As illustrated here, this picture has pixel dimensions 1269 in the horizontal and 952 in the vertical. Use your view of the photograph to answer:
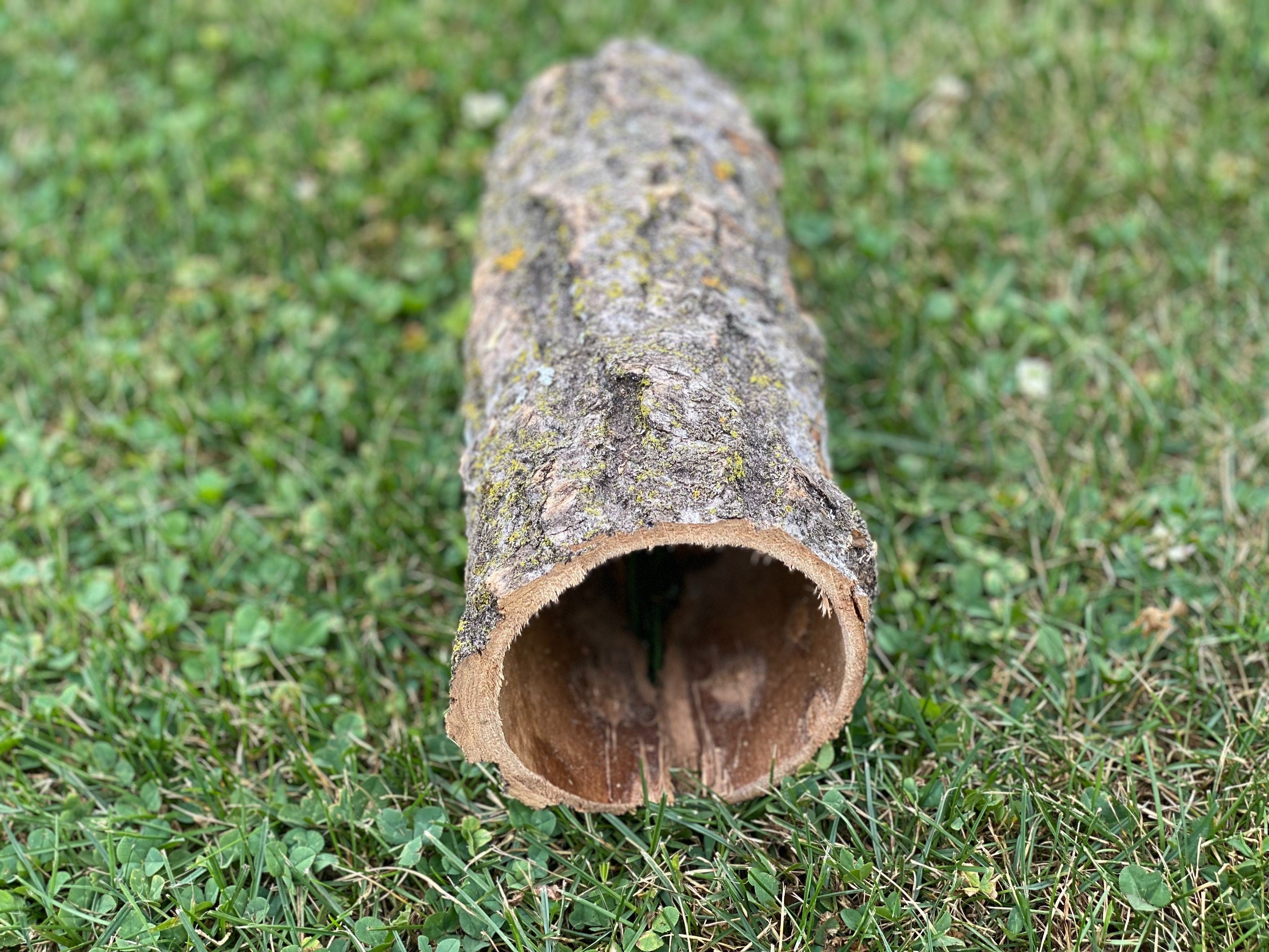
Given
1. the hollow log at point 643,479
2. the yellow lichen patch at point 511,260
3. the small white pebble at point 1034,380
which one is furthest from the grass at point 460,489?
the yellow lichen patch at point 511,260

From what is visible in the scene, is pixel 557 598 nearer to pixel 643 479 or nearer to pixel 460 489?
pixel 643 479

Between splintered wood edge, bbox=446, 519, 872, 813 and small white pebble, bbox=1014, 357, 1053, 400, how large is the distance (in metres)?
1.12

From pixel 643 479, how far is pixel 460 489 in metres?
0.96

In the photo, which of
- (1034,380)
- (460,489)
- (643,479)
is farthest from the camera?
(1034,380)

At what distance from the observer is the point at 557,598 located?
1.82 m

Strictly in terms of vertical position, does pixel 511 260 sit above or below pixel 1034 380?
above

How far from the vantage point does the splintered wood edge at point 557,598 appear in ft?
5.72

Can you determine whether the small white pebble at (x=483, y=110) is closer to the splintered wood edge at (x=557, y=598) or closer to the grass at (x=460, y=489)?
the grass at (x=460, y=489)

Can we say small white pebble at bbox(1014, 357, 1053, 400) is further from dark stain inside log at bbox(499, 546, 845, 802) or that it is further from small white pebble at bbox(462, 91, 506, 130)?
small white pebble at bbox(462, 91, 506, 130)

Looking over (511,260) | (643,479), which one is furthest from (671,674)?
(511,260)

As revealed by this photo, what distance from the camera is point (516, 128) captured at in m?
2.87

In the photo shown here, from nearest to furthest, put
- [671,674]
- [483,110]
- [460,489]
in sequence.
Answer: [671,674], [460,489], [483,110]

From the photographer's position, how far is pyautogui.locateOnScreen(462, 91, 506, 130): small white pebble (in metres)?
3.54

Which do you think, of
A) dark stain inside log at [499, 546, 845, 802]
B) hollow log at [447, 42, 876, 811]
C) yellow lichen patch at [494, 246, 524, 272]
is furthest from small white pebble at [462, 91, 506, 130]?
dark stain inside log at [499, 546, 845, 802]
